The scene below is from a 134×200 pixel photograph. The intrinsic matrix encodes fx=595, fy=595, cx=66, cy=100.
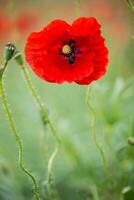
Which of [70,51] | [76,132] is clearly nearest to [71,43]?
[70,51]

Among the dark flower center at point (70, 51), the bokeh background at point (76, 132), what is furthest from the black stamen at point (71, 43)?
the bokeh background at point (76, 132)

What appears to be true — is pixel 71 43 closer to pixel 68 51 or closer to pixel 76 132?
pixel 68 51

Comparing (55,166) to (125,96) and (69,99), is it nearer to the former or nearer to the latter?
(125,96)

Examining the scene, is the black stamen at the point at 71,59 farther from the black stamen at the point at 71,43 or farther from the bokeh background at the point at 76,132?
the bokeh background at the point at 76,132

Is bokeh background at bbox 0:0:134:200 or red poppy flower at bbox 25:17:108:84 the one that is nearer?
red poppy flower at bbox 25:17:108:84

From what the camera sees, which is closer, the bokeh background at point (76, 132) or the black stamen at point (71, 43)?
the black stamen at point (71, 43)

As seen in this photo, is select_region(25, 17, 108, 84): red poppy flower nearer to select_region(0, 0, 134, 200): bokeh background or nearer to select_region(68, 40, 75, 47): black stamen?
select_region(68, 40, 75, 47): black stamen

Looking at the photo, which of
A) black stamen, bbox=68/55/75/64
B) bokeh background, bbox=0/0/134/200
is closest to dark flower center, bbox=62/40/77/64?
black stamen, bbox=68/55/75/64
